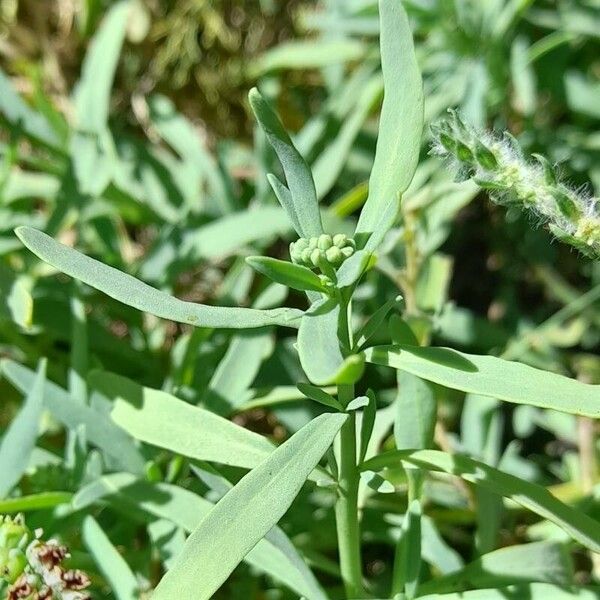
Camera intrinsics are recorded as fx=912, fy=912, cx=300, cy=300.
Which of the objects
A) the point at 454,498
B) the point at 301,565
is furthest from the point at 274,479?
the point at 454,498

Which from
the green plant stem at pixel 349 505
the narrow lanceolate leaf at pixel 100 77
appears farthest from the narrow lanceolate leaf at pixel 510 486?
the narrow lanceolate leaf at pixel 100 77

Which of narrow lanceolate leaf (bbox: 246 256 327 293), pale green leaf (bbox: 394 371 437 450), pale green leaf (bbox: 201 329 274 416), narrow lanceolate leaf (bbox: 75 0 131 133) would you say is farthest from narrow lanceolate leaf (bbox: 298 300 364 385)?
narrow lanceolate leaf (bbox: 75 0 131 133)

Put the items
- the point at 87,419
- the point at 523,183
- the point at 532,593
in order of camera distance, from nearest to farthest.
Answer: the point at 523,183
the point at 532,593
the point at 87,419

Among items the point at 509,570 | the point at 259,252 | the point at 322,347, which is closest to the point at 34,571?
the point at 322,347

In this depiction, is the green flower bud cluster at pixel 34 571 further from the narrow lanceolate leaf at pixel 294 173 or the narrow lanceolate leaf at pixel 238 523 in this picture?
the narrow lanceolate leaf at pixel 294 173

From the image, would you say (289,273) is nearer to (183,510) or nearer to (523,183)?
(523,183)

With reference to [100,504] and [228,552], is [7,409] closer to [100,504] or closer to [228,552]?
[100,504]

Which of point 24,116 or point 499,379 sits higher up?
point 24,116
